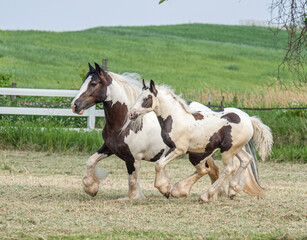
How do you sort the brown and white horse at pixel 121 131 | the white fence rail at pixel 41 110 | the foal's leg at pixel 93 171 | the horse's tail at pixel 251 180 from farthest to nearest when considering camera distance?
the white fence rail at pixel 41 110 < the horse's tail at pixel 251 180 < the foal's leg at pixel 93 171 < the brown and white horse at pixel 121 131

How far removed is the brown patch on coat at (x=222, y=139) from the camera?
6.95 meters

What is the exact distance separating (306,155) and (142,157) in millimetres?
6387

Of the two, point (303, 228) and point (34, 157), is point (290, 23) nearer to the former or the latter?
point (303, 228)

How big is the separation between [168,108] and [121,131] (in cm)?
65

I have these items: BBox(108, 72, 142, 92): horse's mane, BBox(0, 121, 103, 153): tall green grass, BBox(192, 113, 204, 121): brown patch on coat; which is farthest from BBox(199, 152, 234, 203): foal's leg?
BBox(0, 121, 103, 153): tall green grass

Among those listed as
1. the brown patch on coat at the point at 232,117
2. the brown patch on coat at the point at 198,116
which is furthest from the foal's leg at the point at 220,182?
the brown patch on coat at the point at 198,116

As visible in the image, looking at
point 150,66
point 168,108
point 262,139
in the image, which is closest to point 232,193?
point 262,139

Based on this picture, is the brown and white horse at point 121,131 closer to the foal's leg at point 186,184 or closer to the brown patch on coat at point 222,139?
the foal's leg at point 186,184

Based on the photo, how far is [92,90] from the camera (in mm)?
7098

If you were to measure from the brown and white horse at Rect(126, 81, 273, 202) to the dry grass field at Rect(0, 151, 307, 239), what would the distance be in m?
0.35

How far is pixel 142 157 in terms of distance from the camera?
23.7ft

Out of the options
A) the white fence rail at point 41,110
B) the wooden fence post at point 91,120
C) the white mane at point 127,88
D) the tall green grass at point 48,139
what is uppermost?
the white mane at point 127,88

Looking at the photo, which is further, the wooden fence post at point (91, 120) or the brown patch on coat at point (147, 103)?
the wooden fence post at point (91, 120)

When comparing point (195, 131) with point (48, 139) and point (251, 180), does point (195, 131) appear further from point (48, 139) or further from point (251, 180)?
point (48, 139)
